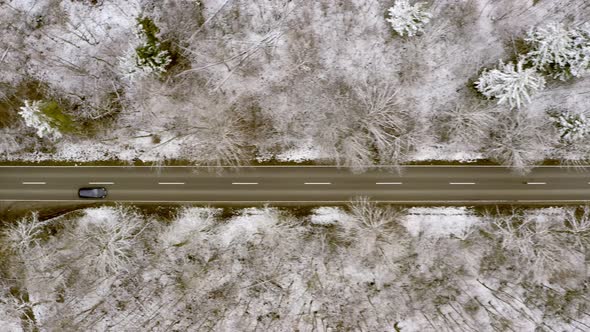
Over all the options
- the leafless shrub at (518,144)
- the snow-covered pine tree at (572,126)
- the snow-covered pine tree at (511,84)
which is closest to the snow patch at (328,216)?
the leafless shrub at (518,144)

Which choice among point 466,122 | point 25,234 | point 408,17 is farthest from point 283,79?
point 25,234

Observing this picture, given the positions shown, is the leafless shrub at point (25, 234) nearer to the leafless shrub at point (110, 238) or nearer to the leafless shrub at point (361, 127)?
the leafless shrub at point (110, 238)

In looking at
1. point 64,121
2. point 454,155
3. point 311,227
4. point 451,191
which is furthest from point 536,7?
point 64,121

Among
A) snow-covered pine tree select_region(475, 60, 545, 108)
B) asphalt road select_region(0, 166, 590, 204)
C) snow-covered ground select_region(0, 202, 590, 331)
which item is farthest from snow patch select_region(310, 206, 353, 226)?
snow-covered pine tree select_region(475, 60, 545, 108)

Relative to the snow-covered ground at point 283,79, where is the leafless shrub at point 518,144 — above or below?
below

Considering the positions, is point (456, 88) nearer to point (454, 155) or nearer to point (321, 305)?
point (454, 155)

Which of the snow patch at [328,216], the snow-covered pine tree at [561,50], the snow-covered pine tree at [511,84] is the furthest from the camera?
the snow patch at [328,216]
